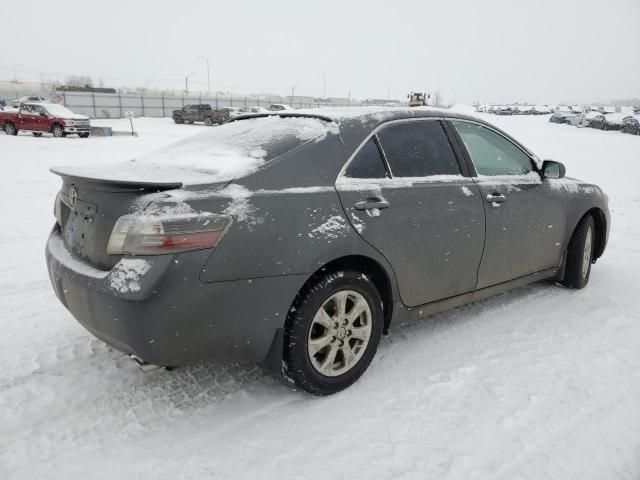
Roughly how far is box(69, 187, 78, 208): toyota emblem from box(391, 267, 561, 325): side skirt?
2012mm

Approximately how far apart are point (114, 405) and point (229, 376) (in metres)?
0.68

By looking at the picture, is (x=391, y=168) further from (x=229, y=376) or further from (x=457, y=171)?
(x=229, y=376)

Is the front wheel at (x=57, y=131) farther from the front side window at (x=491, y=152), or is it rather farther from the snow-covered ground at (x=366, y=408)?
the front side window at (x=491, y=152)

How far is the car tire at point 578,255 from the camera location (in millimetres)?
4613

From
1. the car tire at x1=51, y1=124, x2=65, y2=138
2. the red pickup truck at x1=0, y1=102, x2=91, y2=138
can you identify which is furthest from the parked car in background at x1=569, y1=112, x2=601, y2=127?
the car tire at x1=51, y1=124, x2=65, y2=138

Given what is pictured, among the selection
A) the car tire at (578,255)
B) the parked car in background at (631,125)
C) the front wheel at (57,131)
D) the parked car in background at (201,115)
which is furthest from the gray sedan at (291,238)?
the parked car in background at (631,125)

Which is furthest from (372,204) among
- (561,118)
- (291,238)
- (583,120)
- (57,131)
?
(561,118)

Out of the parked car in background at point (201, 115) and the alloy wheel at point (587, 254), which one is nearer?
the alloy wheel at point (587, 254)

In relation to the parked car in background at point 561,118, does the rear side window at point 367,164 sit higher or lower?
lower

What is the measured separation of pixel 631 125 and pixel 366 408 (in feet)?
138

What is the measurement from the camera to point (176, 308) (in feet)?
7.58

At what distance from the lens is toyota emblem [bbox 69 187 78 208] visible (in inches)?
111

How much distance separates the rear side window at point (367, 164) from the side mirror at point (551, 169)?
1884 millimetres

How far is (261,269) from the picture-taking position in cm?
250
